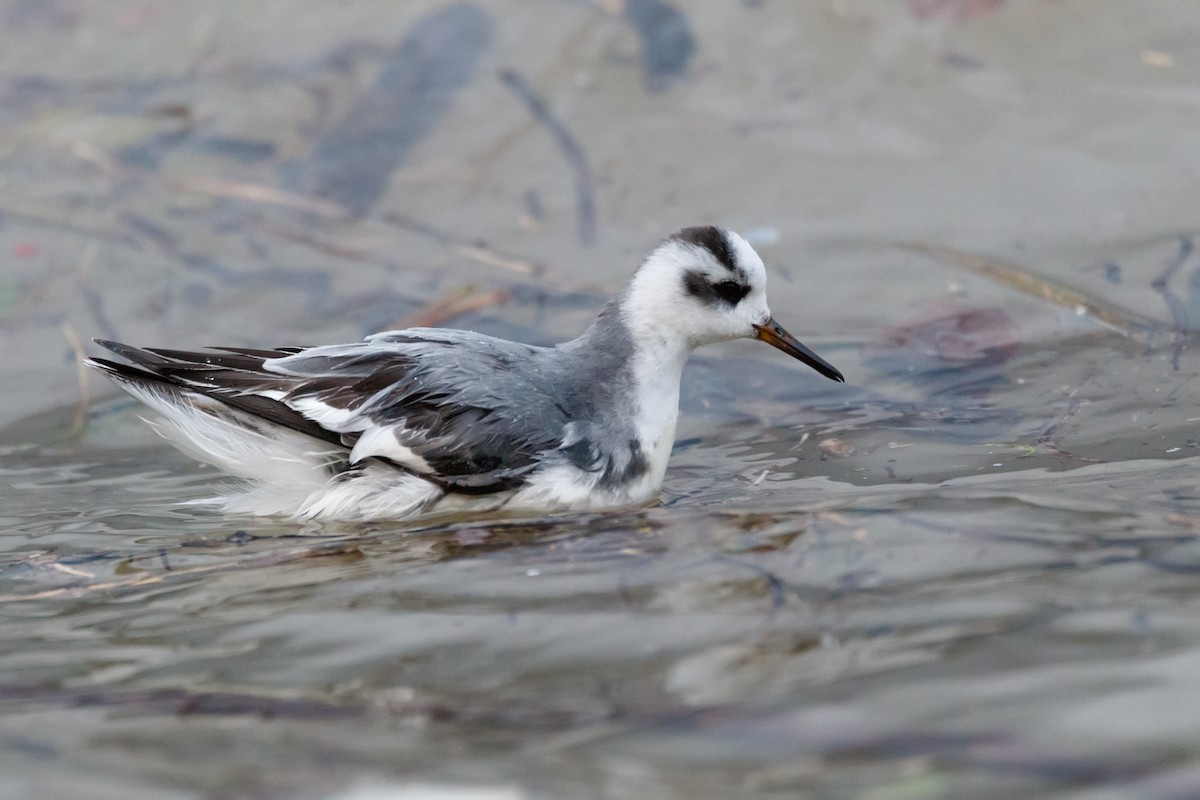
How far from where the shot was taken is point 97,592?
12.0 feet

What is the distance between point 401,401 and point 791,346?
1435mm

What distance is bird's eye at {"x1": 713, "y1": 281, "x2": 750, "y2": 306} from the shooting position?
4.70 meters

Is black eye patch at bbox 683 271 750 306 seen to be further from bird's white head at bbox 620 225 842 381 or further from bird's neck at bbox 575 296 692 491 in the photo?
bird's neck at bbox 575 296 692 491

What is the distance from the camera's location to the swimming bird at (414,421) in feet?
14.0

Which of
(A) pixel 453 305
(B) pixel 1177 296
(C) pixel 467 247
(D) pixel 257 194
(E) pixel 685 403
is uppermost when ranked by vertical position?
(D) pixel 257 194

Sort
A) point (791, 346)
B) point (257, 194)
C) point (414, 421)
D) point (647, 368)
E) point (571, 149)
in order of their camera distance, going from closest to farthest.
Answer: point (414, 421)
point (647, 368)
point (791, 346)
point (257, 194)
point (571, 149)

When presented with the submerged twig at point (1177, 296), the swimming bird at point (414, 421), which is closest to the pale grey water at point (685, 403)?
the submerged twig at point (1177, 296)

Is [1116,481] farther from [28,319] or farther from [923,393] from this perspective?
[28,319]

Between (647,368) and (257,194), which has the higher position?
(257,194)

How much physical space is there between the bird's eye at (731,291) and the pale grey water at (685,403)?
1.79ft

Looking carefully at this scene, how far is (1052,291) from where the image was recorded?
18.5 feet

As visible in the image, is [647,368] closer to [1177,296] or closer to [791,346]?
[791,346]

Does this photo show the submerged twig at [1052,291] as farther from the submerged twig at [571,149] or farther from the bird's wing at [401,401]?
the bird's wing at [401,401]

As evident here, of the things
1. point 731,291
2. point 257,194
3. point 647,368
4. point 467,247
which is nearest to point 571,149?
point 467,247
